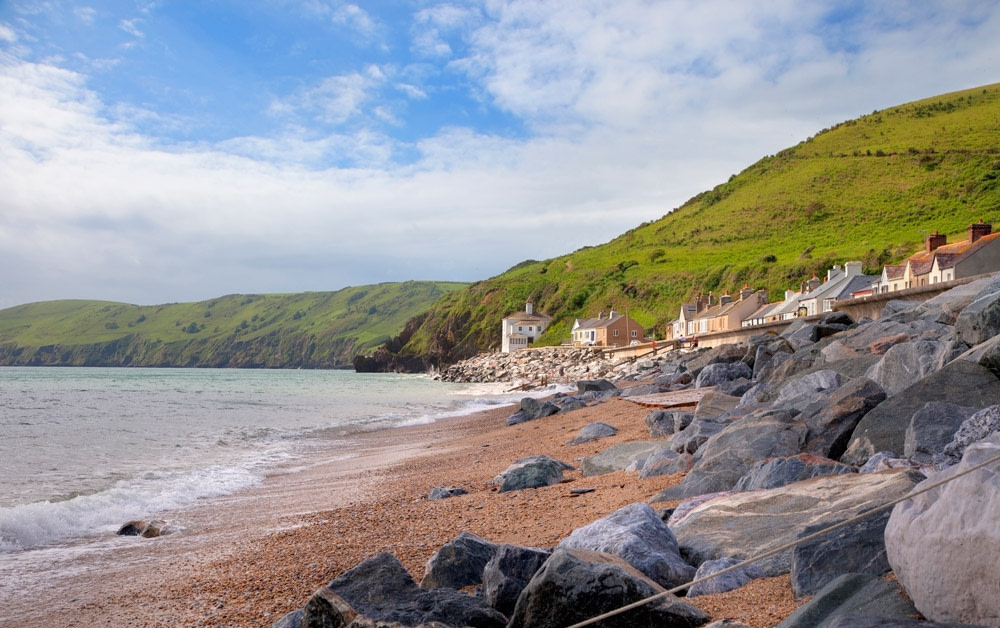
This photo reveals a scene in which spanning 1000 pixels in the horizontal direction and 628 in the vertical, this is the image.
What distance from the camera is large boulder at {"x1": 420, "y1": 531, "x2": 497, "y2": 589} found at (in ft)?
16.2

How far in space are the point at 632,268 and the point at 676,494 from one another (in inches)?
3952

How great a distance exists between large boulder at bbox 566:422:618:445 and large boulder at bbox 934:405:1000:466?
8407mm

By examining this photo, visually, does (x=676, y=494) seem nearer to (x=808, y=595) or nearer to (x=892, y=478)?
(x=892, y=478)

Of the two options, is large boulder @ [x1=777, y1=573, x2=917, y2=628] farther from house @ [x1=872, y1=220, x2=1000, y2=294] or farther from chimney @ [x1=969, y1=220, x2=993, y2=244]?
chimney @ [x1=969, y1=220, x2=993, y2=244]

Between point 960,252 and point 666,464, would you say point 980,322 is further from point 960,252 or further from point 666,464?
point 960,252

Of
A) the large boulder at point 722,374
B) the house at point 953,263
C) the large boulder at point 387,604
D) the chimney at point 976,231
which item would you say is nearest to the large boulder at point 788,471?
the large boulder at point 387,604

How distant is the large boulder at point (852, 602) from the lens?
3.07 metres

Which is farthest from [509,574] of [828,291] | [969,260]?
[828,291]

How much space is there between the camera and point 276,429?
23406mm

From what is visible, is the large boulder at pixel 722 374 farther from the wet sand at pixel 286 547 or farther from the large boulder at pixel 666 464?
the large boulder at pixel 666 464

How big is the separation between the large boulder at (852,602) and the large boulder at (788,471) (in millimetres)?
Result: 2123

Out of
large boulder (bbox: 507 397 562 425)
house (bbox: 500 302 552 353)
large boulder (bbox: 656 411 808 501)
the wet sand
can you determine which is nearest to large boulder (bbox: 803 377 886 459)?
large boulder (bbox: 656 411 808 501)

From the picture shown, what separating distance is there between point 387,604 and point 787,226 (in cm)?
10105

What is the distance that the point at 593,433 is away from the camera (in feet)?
44.8
